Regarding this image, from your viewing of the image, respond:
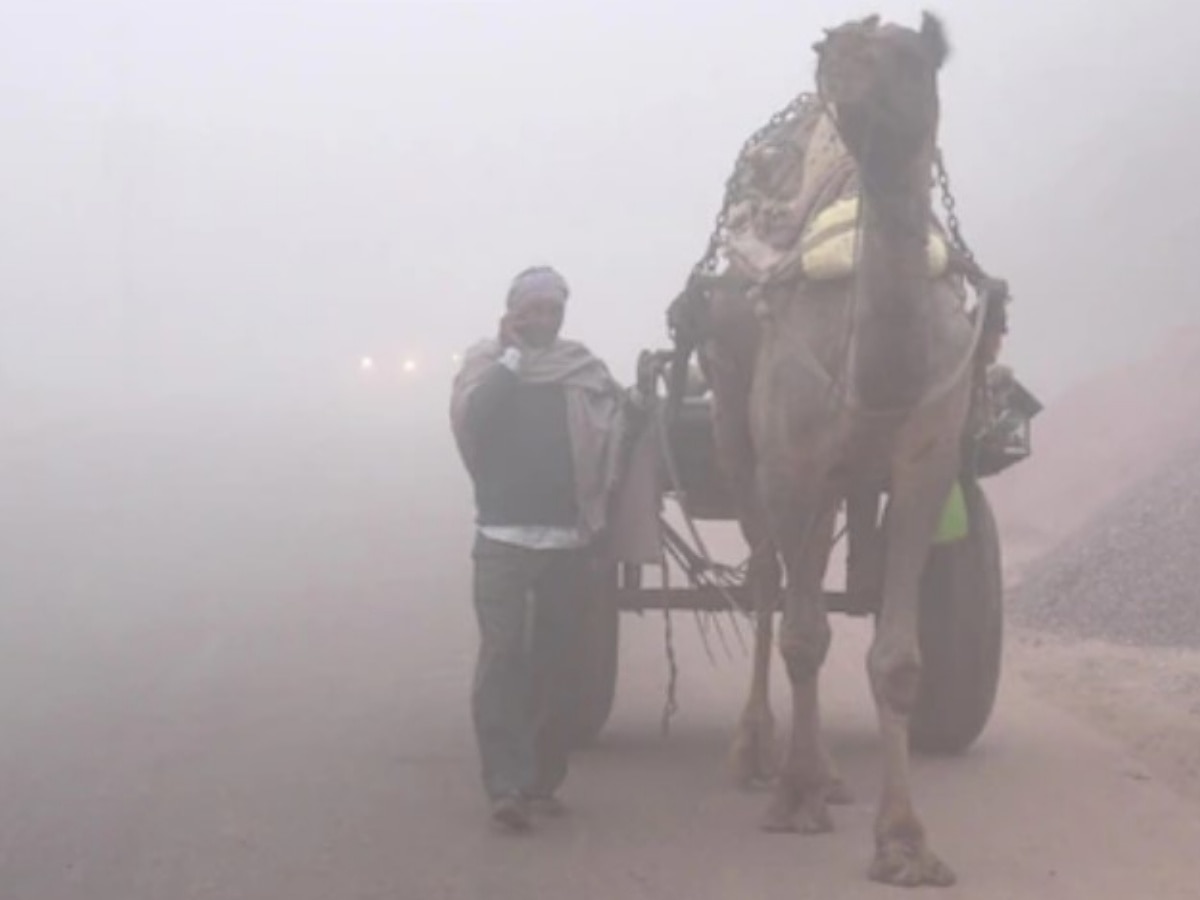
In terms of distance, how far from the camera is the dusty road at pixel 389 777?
812 cm

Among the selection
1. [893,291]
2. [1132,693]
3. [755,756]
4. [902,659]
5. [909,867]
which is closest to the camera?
[893,291]

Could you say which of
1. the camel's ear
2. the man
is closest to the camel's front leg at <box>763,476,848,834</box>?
the man

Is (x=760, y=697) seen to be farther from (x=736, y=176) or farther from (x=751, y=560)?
(x=736, y=176)

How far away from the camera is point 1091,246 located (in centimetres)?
5141

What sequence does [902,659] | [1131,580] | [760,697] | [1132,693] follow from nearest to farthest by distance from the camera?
[902,659], [760,697], [1132,693], [1131,580]

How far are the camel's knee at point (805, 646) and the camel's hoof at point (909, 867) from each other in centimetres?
111

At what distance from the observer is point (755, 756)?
10133 millimetres

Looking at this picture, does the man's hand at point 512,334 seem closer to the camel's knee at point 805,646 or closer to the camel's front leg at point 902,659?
the camel's knee at point 805,646

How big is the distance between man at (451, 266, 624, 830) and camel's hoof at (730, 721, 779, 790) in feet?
3.17

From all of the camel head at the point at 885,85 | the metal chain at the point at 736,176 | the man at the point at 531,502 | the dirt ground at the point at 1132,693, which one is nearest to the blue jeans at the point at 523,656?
the man at the point at 531,502

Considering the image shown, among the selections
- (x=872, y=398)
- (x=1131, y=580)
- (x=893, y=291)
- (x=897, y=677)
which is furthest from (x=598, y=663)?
(x=1131, y=580)

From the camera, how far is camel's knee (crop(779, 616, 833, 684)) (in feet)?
29.5

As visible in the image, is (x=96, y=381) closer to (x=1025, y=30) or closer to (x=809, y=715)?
(x=1025, y=30)

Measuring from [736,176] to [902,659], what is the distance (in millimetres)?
3131
